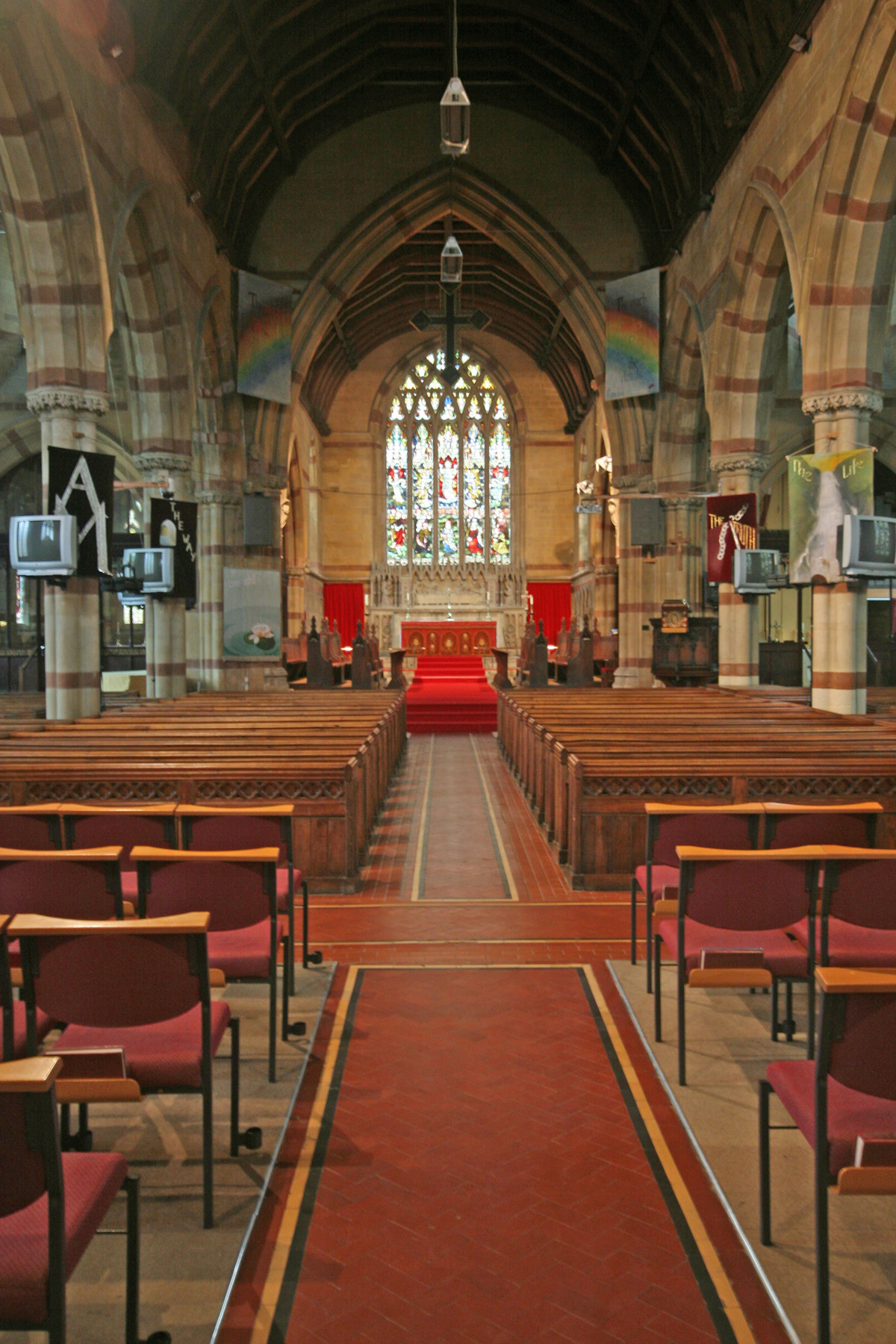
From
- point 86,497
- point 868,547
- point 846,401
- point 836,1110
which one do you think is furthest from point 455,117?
point 836,1110

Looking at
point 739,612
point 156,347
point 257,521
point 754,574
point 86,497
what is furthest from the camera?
point 257,521

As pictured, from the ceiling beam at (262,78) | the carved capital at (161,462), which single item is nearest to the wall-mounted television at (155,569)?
the carved capital at (161,462)

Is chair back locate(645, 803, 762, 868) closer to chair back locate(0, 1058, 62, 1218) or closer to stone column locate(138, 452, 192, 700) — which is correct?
chair back locate(0, 1058, 62, 1218)

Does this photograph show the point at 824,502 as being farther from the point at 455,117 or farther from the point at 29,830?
the point at 29,830

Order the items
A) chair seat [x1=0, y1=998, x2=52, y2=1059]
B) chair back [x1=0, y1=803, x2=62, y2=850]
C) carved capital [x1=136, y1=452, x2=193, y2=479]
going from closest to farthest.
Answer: chair seat [x1=0, y1=998, x2=52, y2=1059] → chair back [x1=0, y1=803, x2=62, y2=850] → carved capital [x1=136, y1=452, x2=193, y2=479]

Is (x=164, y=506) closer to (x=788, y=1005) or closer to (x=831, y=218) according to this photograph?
(x=831, y=218)

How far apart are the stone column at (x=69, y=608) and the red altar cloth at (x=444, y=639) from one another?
51.0 ft

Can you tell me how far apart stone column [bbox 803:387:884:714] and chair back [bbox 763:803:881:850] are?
6.64 m

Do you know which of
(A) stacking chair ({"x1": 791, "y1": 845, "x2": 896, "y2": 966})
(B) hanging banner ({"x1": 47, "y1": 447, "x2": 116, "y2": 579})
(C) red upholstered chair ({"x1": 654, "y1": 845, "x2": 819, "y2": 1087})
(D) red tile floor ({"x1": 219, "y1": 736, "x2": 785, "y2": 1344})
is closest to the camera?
(D) red tile floor ({"x1": 219, "y1": 736, "x2": 785, "y2": 1344})

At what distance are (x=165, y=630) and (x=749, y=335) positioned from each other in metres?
8.91

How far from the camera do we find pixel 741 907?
333 centimetres

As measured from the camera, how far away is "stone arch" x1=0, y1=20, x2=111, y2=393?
8.84 metres

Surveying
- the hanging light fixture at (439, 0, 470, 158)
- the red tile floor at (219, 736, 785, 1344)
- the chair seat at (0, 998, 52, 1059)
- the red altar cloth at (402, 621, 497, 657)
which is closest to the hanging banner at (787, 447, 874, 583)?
the hanging light fixture at (439, 0, 470, 158)

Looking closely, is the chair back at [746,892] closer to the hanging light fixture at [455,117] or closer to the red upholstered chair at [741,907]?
the red upholstered chair at [741,907]
